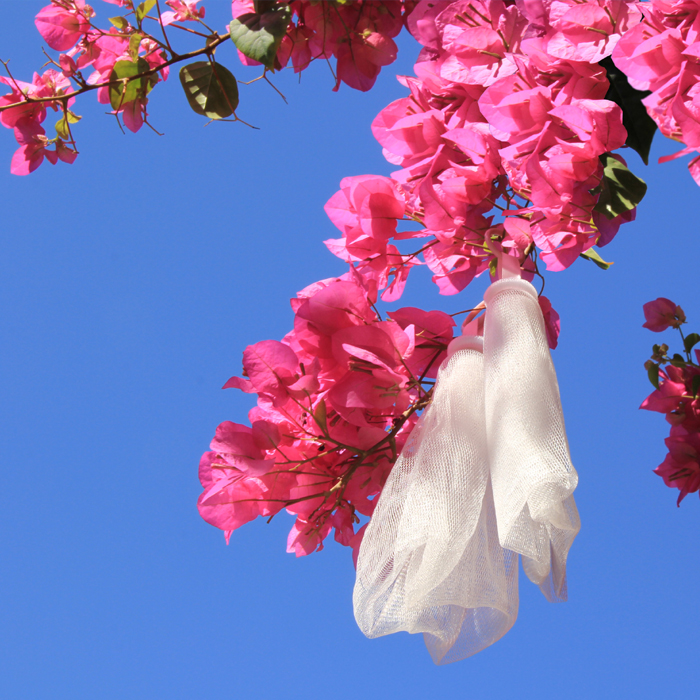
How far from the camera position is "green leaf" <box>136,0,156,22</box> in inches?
22.5

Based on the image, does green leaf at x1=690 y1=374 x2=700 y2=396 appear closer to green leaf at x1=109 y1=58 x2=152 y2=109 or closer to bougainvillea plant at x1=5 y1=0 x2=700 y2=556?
bougainvillea plant at x1=5 y1=0 x2=700 y2=556

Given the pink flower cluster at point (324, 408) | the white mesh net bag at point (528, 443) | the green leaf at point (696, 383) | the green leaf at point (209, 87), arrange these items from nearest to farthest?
the white mesh net bag at point (528, 443) < the pink flower cluster at point (324, 408) < the green leaf at point (209, 87) < the green leaf at point (696, 383)

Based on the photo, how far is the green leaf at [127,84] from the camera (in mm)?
606

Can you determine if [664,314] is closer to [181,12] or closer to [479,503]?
[479,503]

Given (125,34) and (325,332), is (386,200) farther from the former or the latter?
(125,34)

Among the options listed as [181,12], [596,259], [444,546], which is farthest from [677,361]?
[181,12]

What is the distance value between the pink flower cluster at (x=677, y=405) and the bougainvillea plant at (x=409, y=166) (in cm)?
35

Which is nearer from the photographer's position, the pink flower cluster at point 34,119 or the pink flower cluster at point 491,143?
the pink flower cluster at point 491,143

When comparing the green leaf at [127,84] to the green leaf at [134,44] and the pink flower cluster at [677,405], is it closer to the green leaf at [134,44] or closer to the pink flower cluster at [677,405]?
the green leaf at [134,44]

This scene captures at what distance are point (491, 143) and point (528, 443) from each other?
0.24m

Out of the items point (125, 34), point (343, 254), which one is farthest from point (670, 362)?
point (125, 34)

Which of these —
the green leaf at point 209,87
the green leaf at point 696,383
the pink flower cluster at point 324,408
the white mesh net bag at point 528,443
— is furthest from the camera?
the green leaf at point 696,383

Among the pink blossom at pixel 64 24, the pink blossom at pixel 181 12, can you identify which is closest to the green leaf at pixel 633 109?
the pink blossom at pixel 181 12

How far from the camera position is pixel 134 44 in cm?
59
